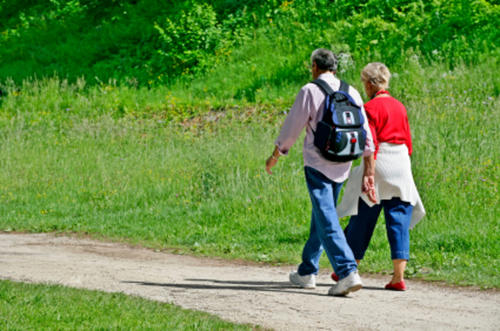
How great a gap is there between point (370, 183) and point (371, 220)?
543 millimetres

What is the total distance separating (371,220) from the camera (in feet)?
22.0

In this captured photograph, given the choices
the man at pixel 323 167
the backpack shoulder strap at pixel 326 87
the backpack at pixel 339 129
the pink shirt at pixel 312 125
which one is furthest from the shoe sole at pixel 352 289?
the backpack shoulder strap at pixel 326 87

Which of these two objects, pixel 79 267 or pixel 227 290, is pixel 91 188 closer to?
pixel 79 267

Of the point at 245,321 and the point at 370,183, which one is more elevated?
the point at 370,183

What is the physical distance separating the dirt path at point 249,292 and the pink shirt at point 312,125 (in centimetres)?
111

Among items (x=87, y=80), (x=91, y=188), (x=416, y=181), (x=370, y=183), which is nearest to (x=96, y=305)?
(x=370, y=183)

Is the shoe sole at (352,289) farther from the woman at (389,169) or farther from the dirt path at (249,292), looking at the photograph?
the woman at (389,169)

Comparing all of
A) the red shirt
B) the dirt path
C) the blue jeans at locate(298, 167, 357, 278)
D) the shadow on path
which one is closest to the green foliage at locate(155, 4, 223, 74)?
the dirt path

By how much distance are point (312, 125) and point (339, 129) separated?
26 centimetres

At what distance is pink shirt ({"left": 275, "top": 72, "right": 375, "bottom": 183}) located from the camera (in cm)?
609

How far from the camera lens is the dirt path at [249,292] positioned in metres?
5.67

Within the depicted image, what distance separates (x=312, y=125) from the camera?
20.2ft

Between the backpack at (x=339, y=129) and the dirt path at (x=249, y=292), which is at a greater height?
the backpack at (x=339, y=129)

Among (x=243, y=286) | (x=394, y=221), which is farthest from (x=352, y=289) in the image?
(x=243, y=286)
